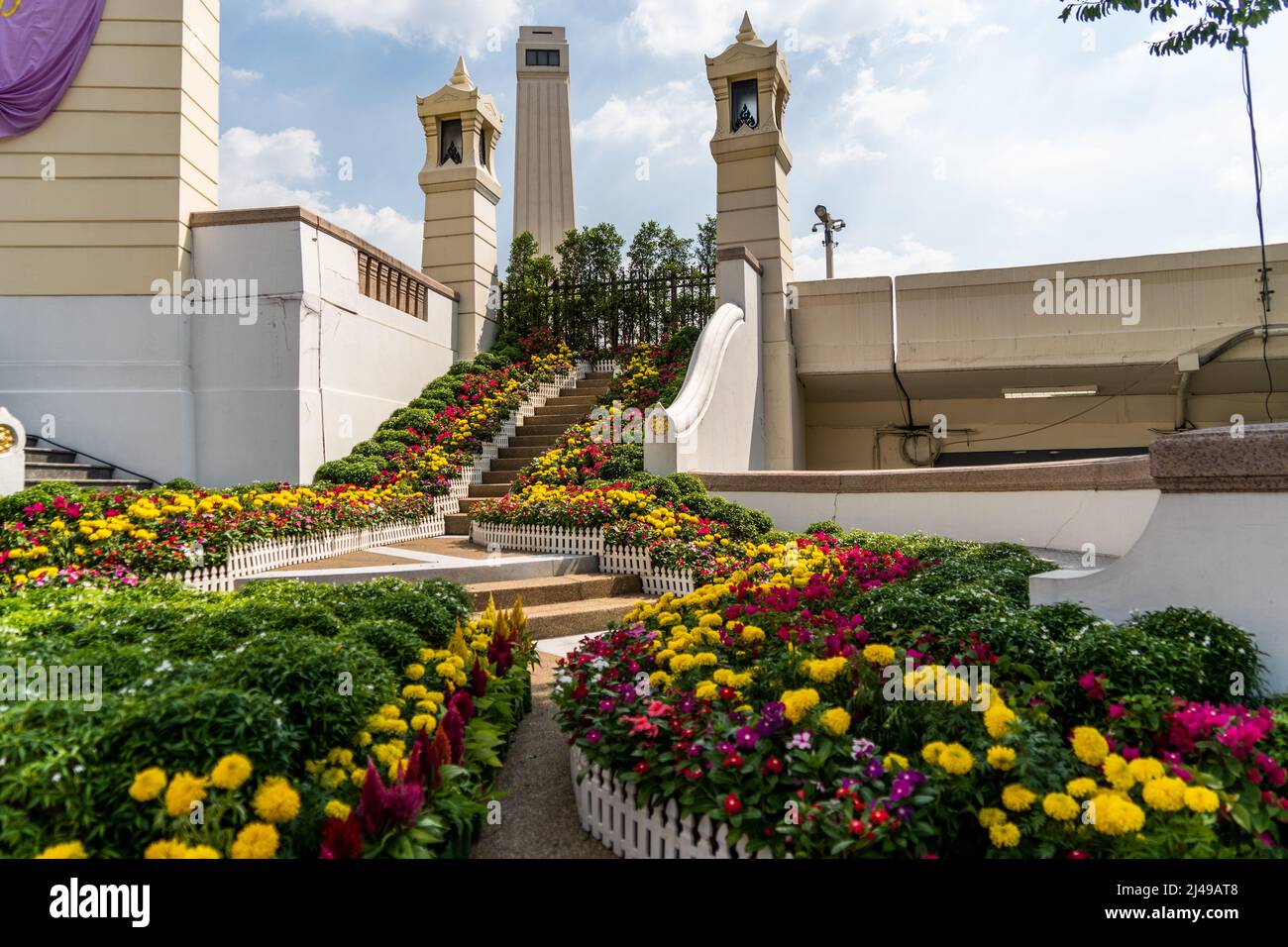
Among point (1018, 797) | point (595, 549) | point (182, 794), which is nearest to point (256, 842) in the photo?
point (182, 794)

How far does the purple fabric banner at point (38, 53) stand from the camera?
9.52 meters

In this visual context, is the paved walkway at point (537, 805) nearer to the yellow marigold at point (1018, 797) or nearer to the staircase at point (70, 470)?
the yellow marigold at point (1018, 797)

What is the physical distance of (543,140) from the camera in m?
23.1

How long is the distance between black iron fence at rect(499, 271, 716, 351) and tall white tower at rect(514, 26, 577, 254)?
26.2ft

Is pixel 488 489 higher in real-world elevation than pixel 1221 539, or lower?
higher

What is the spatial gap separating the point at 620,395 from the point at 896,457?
255 inches

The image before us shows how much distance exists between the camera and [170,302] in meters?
9.59

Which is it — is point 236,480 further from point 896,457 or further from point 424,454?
point 896,457

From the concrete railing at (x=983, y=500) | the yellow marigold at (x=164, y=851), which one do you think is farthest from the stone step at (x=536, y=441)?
the yellow marigold at (x=164, y=851)

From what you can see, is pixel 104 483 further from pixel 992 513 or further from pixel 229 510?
pixel 992 513

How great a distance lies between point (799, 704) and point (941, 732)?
484 mm

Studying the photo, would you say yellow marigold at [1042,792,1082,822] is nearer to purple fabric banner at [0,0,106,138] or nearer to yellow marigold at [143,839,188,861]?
yellow marigold at [143,839,188,861]

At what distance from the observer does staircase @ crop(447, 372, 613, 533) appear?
10.3 metres

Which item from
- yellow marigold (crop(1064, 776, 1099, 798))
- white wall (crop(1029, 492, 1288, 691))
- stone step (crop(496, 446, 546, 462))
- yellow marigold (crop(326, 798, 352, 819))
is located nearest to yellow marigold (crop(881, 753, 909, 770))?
yellow marigold (crop(1064, 776, 1099, 798))
